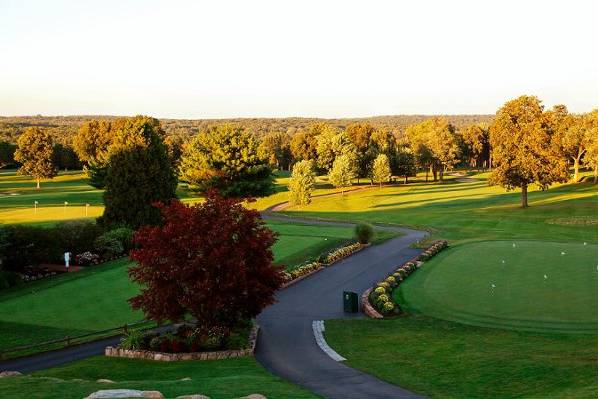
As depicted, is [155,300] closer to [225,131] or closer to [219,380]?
[219,380]

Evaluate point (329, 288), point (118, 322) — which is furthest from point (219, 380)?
point (329, 288)

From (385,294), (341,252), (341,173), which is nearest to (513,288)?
(385,294)

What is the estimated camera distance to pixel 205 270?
62.4 feet

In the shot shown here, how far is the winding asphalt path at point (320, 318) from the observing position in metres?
14.5

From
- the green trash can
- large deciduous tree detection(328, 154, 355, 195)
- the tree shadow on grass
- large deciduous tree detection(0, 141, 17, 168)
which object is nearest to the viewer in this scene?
the tree shadow on grass

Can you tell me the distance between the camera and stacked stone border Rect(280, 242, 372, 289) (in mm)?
30253

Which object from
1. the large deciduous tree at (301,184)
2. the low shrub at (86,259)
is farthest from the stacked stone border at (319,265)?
the large deciduous tree at (301,184)

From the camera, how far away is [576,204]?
61.1 metres

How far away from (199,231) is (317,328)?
5631mm

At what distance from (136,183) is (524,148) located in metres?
38.9

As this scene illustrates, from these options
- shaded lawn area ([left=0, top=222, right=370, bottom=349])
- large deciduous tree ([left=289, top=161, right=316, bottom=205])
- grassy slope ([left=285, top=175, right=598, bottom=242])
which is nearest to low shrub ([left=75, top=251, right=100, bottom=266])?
shaded lawn area ([left=0, top=222, right=370, bottom=349])

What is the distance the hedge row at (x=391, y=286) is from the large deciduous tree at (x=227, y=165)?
36.4 meters

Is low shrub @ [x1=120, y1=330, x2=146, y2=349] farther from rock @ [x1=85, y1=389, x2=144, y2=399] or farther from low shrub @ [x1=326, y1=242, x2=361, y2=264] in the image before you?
low shrub @ [x1=326, y1=242, x2=361, y2=264]

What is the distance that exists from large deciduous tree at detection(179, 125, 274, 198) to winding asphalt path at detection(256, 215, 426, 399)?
3221 centimetres
